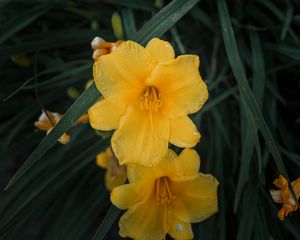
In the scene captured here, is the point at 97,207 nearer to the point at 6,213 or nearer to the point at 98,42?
the point at 6,213

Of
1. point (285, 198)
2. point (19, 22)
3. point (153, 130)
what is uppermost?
point (19, 22)

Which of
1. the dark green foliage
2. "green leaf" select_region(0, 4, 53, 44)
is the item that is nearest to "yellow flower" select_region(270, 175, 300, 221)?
the dark green foliage

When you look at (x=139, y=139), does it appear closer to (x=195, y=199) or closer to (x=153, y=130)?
(x=153, y=130)

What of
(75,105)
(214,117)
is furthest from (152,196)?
(214,117)

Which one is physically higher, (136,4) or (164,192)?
(136,4)

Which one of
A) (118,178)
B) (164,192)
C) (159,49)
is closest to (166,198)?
(164,192)
